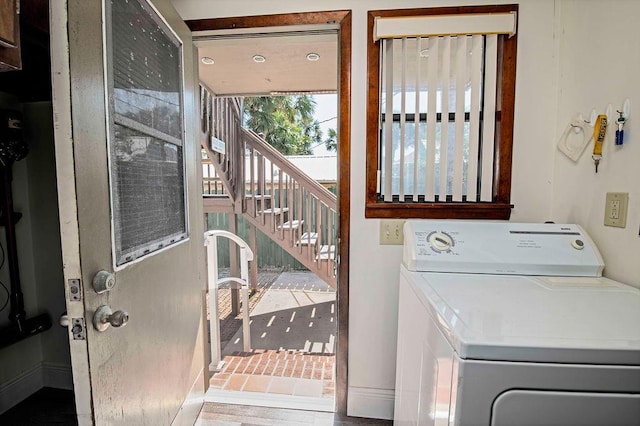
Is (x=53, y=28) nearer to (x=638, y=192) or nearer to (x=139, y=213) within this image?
(x=139, y=213)

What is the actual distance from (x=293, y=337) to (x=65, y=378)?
2366 millimetres

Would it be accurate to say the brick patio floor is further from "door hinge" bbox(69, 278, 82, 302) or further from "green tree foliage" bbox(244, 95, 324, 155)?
"green tree foliage" bbox(244, 95, 324, 155)

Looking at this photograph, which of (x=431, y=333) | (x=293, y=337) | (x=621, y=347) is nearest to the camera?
(x=621, y=347)

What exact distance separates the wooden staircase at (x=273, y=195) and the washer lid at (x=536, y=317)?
3013mm

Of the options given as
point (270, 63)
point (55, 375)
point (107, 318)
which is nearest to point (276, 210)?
point (270, 63)

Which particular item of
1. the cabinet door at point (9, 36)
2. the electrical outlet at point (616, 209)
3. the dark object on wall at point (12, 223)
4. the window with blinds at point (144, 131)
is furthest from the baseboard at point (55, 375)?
the electrical outlet at point (616, 209)

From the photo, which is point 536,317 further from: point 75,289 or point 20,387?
point 20,387

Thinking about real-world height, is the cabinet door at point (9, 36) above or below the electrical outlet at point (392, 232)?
above

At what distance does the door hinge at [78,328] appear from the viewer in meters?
0.80

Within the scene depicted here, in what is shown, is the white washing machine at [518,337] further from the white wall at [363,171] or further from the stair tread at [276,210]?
the stair tread at [276,210]

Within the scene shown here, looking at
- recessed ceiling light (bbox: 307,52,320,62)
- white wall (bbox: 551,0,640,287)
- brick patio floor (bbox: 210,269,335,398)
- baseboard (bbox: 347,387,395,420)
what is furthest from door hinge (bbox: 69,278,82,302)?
recessed ceiling light (bbox: 307,52,320,62)

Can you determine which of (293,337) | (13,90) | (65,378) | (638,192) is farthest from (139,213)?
(293,337)

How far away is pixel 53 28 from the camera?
2.41ft

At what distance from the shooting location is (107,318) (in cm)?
86
